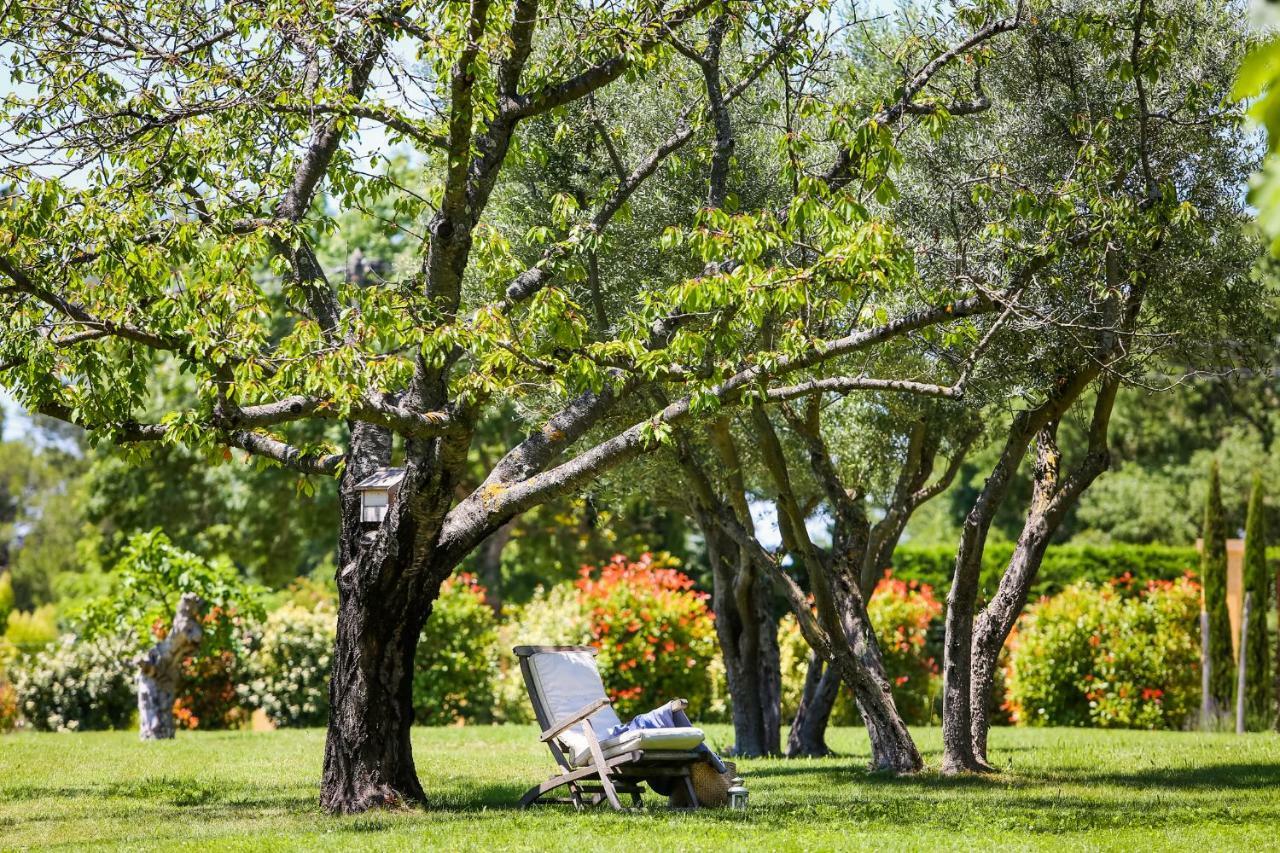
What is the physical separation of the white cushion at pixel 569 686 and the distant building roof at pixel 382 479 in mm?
1889

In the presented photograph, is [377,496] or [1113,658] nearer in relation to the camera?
[377,496]

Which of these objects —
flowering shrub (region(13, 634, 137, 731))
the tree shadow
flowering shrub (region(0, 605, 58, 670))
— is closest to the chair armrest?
the tree shadow

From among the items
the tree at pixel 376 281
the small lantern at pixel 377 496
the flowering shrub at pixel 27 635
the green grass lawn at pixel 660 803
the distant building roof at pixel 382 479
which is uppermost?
the tree at pixel 376 281

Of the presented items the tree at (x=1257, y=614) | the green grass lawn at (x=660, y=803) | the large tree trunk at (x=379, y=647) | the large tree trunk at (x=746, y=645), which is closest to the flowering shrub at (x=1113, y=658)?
the tree at (x=1257, y=614)

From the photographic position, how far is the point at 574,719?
27.5 feet

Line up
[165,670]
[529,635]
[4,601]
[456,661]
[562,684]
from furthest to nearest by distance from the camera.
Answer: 1. [4,601]
2. [529,635]
3. [456,661]
4. [165,670]
5. [562,684]

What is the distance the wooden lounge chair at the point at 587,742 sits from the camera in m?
8.25

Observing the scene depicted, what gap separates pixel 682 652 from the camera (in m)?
16.6

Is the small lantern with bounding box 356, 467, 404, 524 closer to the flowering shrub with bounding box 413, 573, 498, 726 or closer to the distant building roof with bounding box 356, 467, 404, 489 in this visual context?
the distant building roof with bounding box 356, 467, 404, 489

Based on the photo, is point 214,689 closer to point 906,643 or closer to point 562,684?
point 906,643

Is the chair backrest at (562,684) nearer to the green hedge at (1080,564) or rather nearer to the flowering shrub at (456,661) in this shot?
the flowering shrub at (456,661)

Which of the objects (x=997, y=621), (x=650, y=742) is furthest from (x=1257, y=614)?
(x=650, y=742)

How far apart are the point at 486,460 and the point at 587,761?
57.3ft

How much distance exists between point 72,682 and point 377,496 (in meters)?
10.1
